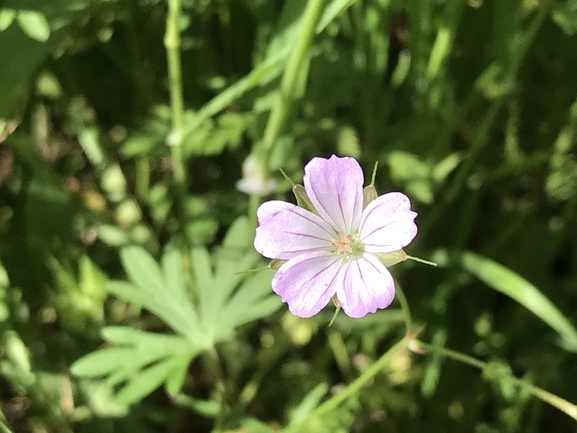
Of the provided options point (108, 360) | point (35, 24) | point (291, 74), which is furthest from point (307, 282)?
point (35, 24)

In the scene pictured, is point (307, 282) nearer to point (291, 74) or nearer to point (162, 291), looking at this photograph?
point (291, 74)

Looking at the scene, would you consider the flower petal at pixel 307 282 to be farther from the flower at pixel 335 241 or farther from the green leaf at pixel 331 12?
the green leaf at pixel 331 12

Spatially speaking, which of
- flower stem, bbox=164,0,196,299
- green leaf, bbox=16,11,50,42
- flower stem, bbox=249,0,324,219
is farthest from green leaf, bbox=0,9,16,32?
flower stem, bbox=249,0,324,219

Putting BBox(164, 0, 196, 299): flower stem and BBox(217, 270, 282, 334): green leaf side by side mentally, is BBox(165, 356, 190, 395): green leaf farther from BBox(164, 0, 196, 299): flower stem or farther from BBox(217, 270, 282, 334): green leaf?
BBox(164, 0, 196, 299): flower stem

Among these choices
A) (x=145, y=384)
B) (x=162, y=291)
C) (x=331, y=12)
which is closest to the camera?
(x=331, y=12)

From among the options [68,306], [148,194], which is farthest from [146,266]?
[148,194]
